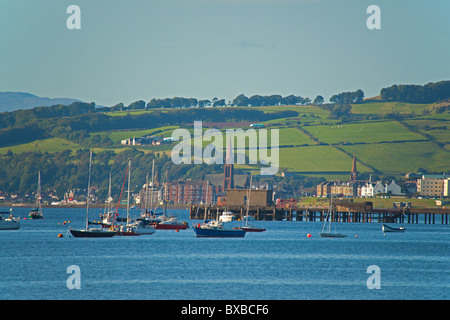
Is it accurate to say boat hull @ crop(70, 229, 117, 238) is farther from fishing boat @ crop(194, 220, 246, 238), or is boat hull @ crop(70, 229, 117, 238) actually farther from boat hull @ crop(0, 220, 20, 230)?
boat hull @ crop(0, 220, 20, 230)

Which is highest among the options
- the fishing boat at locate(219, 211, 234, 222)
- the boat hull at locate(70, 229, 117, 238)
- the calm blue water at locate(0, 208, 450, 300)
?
the boat hull at locate(70, 229, 117, 238)

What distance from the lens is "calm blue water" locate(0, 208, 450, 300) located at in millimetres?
42969

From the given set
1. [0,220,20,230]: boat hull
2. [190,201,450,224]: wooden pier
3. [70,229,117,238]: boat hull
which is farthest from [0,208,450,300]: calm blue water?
[190,201,450,224]: wooden pier

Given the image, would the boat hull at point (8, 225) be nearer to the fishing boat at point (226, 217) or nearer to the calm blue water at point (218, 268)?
the calm blue water at point (218, 268)

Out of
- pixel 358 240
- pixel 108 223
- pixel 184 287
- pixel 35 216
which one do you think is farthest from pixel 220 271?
pixel 35 216

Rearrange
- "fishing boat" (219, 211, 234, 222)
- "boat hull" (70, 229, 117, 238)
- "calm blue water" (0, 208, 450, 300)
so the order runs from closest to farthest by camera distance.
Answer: "calm blue water" (0, 208, 450, 300), "boat hull" (70, 229, 117, 238), "fishing boat" (219, 211, 234, 222)

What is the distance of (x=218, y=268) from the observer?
5475cm

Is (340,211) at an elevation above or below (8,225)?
above

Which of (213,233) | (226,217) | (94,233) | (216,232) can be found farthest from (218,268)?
(226,217)

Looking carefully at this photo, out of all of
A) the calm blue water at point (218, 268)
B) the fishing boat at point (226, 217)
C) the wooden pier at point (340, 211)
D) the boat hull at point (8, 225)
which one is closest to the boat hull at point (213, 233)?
the calm blue water at point (218, 268)

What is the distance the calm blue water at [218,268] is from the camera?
1692 inches

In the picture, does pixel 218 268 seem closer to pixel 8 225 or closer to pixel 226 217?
pixel 8 225
